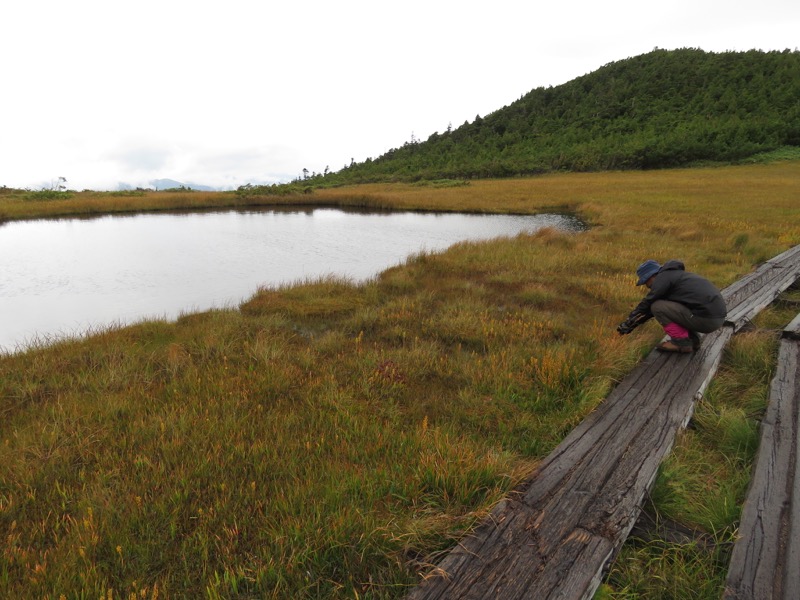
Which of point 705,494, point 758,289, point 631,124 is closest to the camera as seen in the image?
point 705,494

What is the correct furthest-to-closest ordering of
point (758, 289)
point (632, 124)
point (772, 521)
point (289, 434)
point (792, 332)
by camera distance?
point (632, 124) → point (758, 289) → point (792, 332) → point (289, 434) → point (772, 521)

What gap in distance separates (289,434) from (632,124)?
112674mm

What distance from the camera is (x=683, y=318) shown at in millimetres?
5535

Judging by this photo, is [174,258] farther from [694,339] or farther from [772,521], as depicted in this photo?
[772,521]

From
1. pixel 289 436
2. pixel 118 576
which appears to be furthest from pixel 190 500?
pixel 289 436

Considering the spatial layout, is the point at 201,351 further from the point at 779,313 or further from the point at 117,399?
the point at 779,313

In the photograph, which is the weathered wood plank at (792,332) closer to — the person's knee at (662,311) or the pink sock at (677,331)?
the pink sock at (677,331)

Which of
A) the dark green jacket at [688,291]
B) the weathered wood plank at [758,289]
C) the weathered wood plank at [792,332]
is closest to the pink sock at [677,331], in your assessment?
the dark green jacket at [688,291]

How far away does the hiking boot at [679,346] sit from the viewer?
18.3 ft

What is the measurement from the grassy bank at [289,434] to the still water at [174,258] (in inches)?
136

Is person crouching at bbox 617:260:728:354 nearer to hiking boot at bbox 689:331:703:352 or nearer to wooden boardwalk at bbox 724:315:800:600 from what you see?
hiking boot at bbox 689:331:703:352

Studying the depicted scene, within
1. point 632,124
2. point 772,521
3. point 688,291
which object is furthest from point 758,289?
point 632,124

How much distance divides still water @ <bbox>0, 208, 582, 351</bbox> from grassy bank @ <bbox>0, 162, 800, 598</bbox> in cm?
346

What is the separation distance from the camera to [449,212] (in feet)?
114
